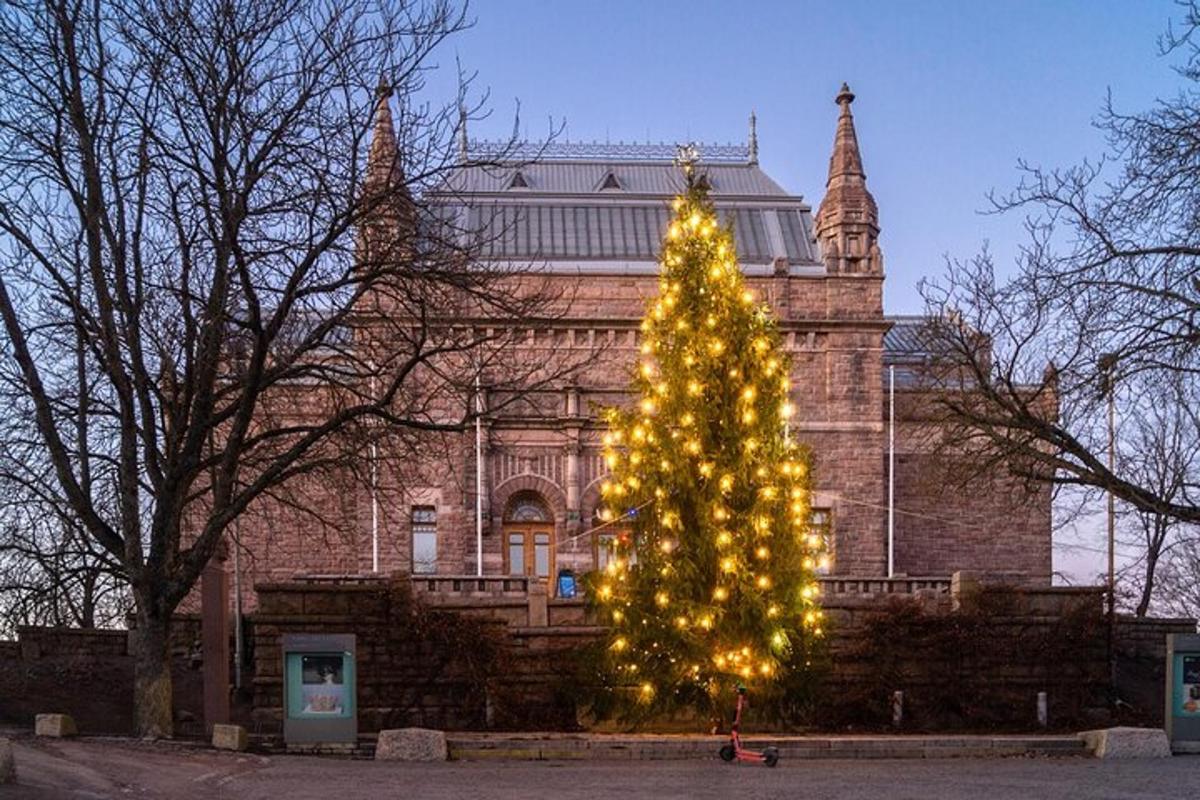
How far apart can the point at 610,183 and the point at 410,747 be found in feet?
96.7

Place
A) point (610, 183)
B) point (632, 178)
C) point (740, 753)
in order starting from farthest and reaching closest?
A: 1. point (632, 178)
2. point (610, 183)
3. point (740, 753)

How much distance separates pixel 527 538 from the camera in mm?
38625

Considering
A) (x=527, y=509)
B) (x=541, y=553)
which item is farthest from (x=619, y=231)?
(x=541, y=553)

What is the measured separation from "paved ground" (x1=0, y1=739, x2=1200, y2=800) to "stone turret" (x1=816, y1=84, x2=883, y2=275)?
77.2 ft

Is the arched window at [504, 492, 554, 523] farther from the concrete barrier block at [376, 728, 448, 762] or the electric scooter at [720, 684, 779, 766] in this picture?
the electric scooter at [720, 684, 779, 766]

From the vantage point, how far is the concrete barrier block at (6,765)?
11500 millimetres

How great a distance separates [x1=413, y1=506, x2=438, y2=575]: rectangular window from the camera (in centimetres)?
3819

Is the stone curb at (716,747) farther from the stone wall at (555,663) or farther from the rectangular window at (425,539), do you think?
the rectangular window at (425,539)

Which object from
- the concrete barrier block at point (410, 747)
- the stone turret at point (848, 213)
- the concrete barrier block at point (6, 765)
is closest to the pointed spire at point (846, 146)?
the stone turret at point (848, 213)

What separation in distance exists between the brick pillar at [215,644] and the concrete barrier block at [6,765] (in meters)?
8.29

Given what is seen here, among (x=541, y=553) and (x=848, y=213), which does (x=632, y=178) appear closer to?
(x=848, y=213)

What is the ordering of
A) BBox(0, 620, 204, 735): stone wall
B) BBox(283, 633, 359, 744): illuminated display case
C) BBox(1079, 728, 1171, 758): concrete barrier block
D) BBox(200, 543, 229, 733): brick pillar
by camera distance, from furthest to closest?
BBox(0, 620, 204, 735): stone wall
BBox(200, 543, 229, 733): brick pillar
BBox(1079, 728, 1171, 758): concrete barrier block
BBox(283, 633, 359, 744): illuminated display case

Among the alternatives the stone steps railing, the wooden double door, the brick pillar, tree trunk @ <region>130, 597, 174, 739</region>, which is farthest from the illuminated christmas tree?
the wooden double door

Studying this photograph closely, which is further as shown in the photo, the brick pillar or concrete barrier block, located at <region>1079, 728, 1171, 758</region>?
the brick pillar
